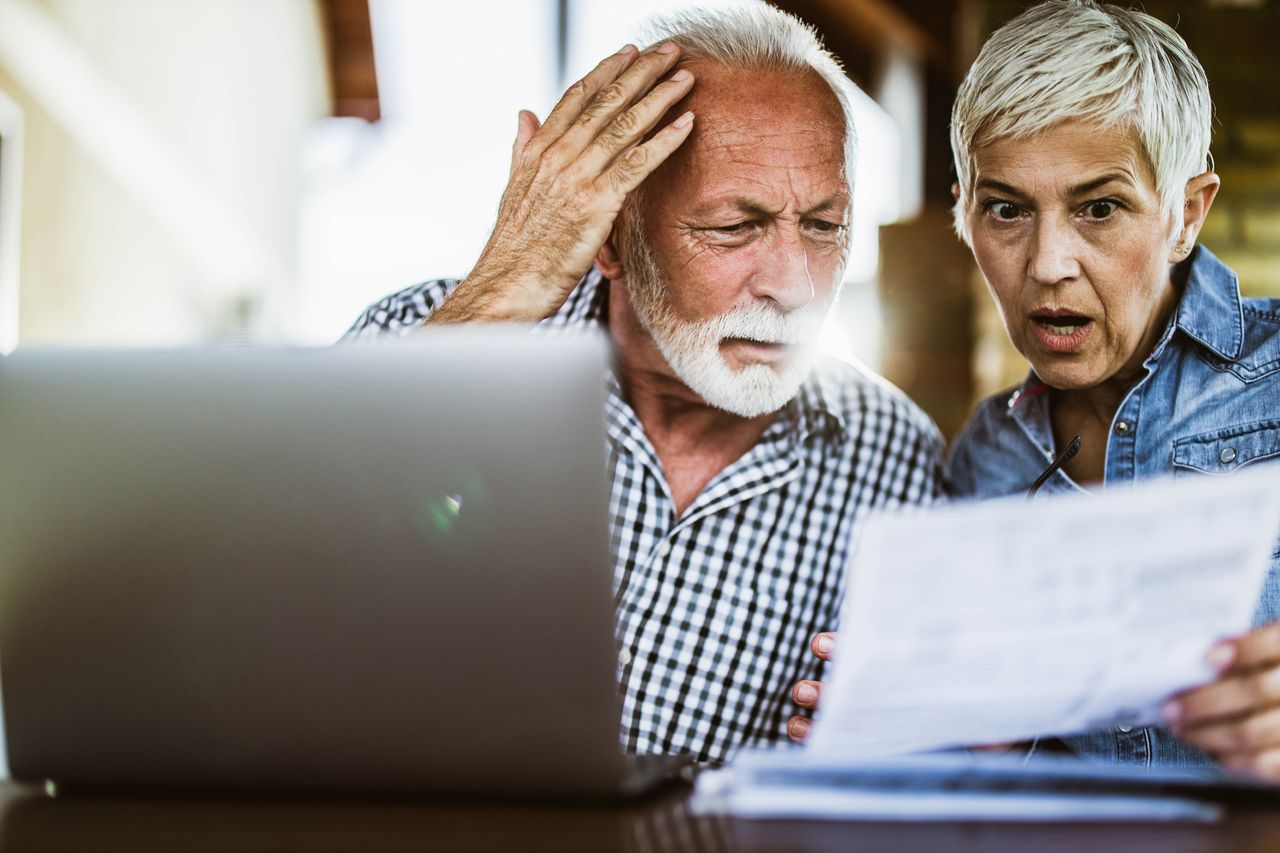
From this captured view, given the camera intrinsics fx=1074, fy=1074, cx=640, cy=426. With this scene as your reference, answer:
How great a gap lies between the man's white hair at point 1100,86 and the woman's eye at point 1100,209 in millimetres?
67

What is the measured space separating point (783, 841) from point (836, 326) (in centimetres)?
119

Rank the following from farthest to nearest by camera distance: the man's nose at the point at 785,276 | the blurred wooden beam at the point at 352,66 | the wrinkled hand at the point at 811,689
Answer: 1. the blurred wooden beam at the point at 352,66
2. the man's nose at the point at 785,276
3. the wrinkled hand at the point at 811,689

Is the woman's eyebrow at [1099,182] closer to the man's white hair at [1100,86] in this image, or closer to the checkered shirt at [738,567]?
the man's white hair at [1100,86]

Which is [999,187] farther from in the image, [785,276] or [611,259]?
[611,259]

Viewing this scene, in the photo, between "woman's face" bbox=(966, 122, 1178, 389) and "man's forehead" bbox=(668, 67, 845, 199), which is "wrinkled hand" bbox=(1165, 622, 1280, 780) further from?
"man's forehead" bbox=(668, 67, 845, 199)

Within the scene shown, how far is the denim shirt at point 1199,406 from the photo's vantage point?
50.3 inches

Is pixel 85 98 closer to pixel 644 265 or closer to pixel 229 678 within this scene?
pixel 644 265

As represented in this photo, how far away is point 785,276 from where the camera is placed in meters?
1.53

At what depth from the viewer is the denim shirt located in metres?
1.28

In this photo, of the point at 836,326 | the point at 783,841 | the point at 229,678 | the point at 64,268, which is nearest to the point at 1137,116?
the point at 836,326

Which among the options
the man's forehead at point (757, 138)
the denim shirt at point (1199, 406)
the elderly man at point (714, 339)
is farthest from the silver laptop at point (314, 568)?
the man's forehead at point (757, 138)

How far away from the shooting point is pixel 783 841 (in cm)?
67

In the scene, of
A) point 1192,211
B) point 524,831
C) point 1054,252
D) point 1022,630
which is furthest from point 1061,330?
point 524,831

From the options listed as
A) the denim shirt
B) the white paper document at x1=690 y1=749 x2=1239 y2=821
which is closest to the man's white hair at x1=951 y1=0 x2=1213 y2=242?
the denim shirt
